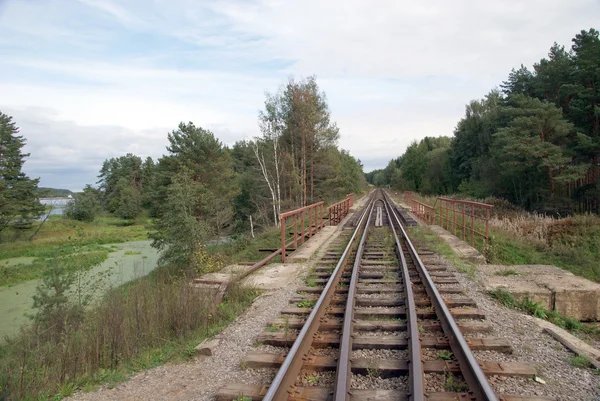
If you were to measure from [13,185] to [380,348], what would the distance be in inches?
1694

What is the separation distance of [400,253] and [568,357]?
511 centimetres

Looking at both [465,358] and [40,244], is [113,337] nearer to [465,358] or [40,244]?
[465,358]

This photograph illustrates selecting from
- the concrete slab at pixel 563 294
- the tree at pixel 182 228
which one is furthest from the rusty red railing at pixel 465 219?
the tree at pixel 182 228

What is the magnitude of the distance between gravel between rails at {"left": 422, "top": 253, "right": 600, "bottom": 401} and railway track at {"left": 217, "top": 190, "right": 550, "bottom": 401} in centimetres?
13

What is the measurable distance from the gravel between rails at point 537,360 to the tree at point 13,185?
40126 millimetres

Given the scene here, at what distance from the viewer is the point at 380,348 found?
409 cm

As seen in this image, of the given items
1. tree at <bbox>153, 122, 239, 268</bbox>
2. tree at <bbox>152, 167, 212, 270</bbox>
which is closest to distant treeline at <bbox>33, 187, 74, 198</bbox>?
tree at <bbox>153, 122, 239, 268</bbox>

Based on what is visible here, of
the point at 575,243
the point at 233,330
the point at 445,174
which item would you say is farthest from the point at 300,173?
the point at 445,174

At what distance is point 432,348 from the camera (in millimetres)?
4059

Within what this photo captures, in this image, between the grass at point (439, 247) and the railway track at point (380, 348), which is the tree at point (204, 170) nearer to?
the grass at point (439, 247)

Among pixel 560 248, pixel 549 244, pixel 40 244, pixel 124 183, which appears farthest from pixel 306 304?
pixel 124 183

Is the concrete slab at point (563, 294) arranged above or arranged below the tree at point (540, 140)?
below

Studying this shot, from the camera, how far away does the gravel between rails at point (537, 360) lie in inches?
124

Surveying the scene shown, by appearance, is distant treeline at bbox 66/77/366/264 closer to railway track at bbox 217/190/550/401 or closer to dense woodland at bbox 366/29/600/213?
dense woodland at bbox 366/29/600/213
